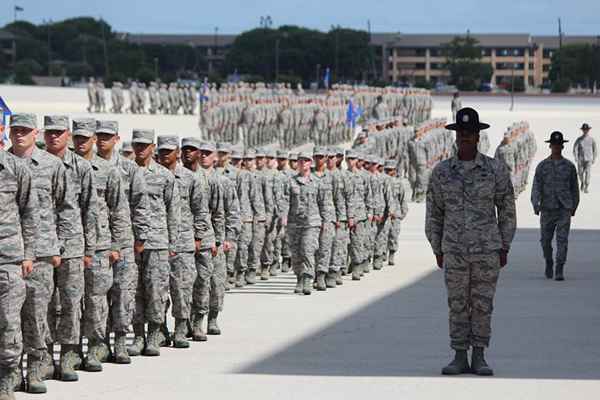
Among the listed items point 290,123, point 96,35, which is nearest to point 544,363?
point 290,123

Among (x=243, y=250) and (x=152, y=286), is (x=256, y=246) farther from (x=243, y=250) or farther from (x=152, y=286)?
(x=152, y=286)

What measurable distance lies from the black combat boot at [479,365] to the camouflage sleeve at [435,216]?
30.8 inches

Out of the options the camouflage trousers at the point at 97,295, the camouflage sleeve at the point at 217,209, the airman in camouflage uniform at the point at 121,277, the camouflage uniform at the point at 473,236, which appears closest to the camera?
the camouflage uniform at the point at 473,236

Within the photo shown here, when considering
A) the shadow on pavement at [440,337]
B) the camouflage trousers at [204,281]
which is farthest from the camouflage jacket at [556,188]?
the camouflage trousers at [204,281]

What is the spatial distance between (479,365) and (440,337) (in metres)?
2.33

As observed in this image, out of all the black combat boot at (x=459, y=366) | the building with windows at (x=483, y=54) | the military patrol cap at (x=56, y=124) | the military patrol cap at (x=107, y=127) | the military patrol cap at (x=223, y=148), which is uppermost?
the military patrol cap at (x=56, y=124)

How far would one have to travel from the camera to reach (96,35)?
192 metres

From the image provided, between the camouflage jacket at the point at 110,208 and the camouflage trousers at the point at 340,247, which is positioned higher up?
the camouflage jacket at the point at 110,208

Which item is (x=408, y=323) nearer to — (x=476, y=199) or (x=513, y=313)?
(x=513, y=313)

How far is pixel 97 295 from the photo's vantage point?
12.4m

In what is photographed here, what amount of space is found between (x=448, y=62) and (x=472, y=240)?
483 feet

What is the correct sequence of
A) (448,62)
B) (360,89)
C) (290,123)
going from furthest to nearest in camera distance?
(448,62) < (360,89) < (290,123)

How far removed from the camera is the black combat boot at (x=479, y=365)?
476 inches

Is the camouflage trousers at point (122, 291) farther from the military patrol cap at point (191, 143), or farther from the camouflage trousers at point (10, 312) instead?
the camouflage trousers at point (10, 312)
